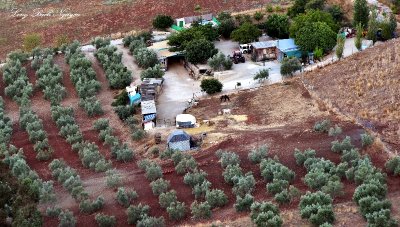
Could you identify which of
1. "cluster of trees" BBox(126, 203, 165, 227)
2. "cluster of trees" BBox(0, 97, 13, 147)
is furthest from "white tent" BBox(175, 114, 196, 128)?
"cluster of trees" BBox(126, 203, 165, 227)

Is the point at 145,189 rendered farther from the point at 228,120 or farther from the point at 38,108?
the point at 38,108

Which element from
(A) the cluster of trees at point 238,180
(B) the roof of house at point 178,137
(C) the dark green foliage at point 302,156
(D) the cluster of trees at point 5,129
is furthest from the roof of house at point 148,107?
(C) the dark green foliage at point 302,156

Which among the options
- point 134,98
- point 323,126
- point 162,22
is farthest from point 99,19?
point 323,126

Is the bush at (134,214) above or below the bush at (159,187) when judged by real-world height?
above

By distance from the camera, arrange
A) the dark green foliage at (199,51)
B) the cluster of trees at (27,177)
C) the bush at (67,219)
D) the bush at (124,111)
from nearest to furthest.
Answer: the bush at (67,219) < the cluster of trees at (27,177) < the bush at (124,111) < the dark green foliage at (199,51)

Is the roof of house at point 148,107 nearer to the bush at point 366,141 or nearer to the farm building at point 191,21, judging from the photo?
the bush at point 366,141

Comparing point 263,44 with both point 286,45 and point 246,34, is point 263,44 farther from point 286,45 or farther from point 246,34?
point 246,34

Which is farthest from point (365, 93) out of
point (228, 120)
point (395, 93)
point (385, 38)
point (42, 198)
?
point (42, 198)
